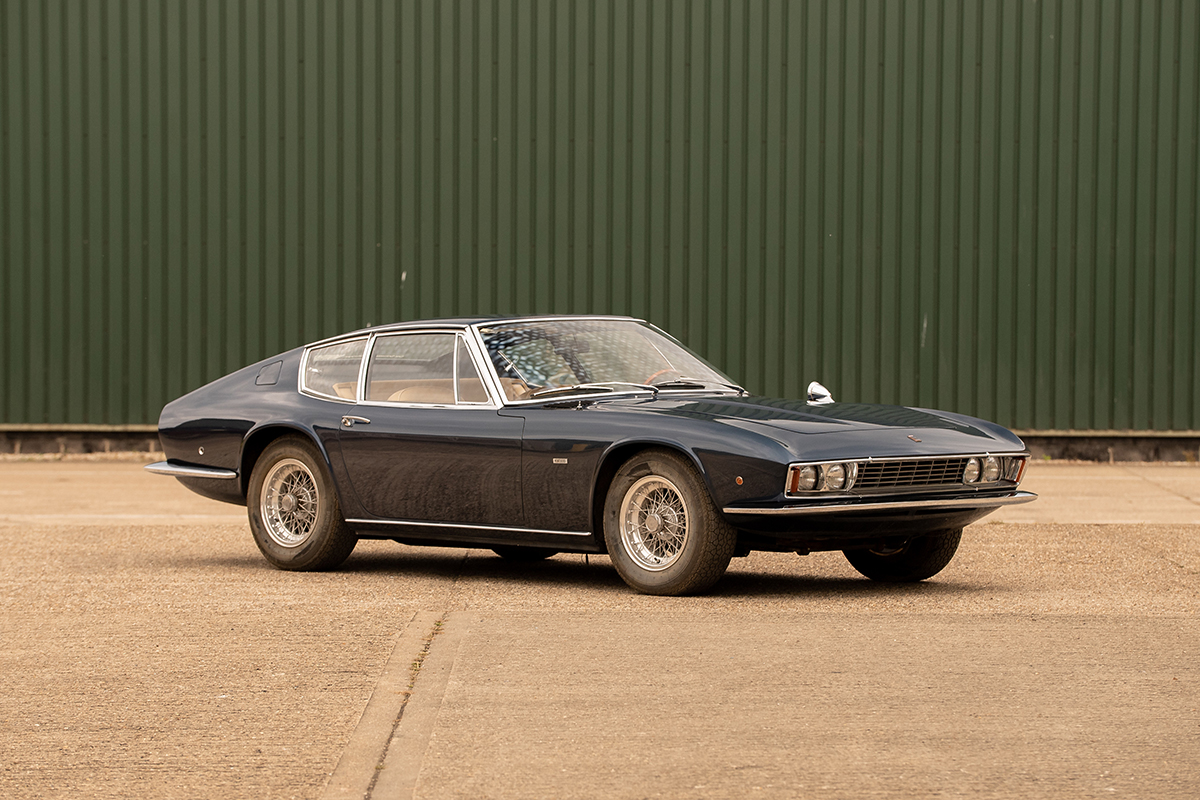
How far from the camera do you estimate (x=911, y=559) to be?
8.27 m

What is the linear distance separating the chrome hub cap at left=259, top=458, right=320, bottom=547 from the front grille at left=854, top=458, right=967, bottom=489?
Answer: 3112 mm

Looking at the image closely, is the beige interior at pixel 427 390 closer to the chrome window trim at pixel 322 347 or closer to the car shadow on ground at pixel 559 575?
the chrome window trim at pixel 322 347

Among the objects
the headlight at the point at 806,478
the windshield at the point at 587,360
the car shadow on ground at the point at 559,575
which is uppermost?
the windshield at the point at 587,360

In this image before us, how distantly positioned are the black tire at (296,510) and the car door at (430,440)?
0.27 metres

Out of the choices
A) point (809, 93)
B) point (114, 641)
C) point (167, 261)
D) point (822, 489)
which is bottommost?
point (114, 641)

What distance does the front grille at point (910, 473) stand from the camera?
282 inches

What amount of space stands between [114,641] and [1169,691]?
13.0 feet

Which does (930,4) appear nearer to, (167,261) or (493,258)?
(493,258)

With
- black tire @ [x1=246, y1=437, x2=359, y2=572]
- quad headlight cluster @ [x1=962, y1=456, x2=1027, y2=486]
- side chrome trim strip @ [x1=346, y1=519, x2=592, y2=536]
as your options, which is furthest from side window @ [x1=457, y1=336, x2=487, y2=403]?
quad headlight cluster @ [x1=962, y1=456, x2=1027, y2=486]

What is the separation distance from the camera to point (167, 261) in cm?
1770

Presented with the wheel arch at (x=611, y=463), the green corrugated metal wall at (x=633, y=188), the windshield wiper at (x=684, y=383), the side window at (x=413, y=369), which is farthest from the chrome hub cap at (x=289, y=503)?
the green corrugated metal wall at (x=633, y=188)

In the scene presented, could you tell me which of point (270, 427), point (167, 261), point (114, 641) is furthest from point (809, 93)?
point (114, 641)

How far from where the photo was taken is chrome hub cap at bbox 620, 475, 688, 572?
741 cm

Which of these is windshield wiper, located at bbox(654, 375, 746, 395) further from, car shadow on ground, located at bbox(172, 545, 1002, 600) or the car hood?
car shadow on ground, located at bbox(172, 545, 1002, 600)
